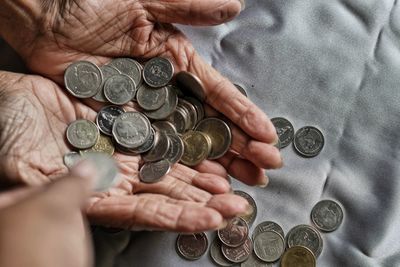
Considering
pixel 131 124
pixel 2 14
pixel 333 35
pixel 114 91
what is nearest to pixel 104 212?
pixel 131 124

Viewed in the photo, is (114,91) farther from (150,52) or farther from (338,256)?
(338,256)

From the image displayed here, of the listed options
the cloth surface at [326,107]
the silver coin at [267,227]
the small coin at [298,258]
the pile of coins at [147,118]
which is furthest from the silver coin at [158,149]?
the small coin at [298,258]

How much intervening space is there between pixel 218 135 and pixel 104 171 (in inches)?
15.3

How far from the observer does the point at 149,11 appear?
1560 mm

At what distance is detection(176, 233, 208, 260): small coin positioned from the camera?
1.53 meters

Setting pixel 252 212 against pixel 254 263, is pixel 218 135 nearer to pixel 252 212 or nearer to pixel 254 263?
pixel 252 212

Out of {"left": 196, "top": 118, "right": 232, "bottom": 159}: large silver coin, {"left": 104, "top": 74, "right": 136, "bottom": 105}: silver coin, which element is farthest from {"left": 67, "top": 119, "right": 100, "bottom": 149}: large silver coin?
{"left": 196, "top": 118, "right": 232, "bottom": 159}: large silver coin

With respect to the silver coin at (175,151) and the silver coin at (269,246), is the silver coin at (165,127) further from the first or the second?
the silver coin at (269,246)

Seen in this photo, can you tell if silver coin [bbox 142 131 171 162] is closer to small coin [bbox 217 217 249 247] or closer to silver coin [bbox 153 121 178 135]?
silver coin [bbox 153 121 178 135]

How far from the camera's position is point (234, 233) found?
1.53m

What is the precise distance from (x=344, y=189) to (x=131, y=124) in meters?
0.71

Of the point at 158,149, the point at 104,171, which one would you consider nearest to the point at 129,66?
the point at 158,149

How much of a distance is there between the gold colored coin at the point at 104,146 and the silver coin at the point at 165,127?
0.14m

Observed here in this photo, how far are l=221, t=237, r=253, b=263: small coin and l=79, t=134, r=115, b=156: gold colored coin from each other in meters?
0.44
